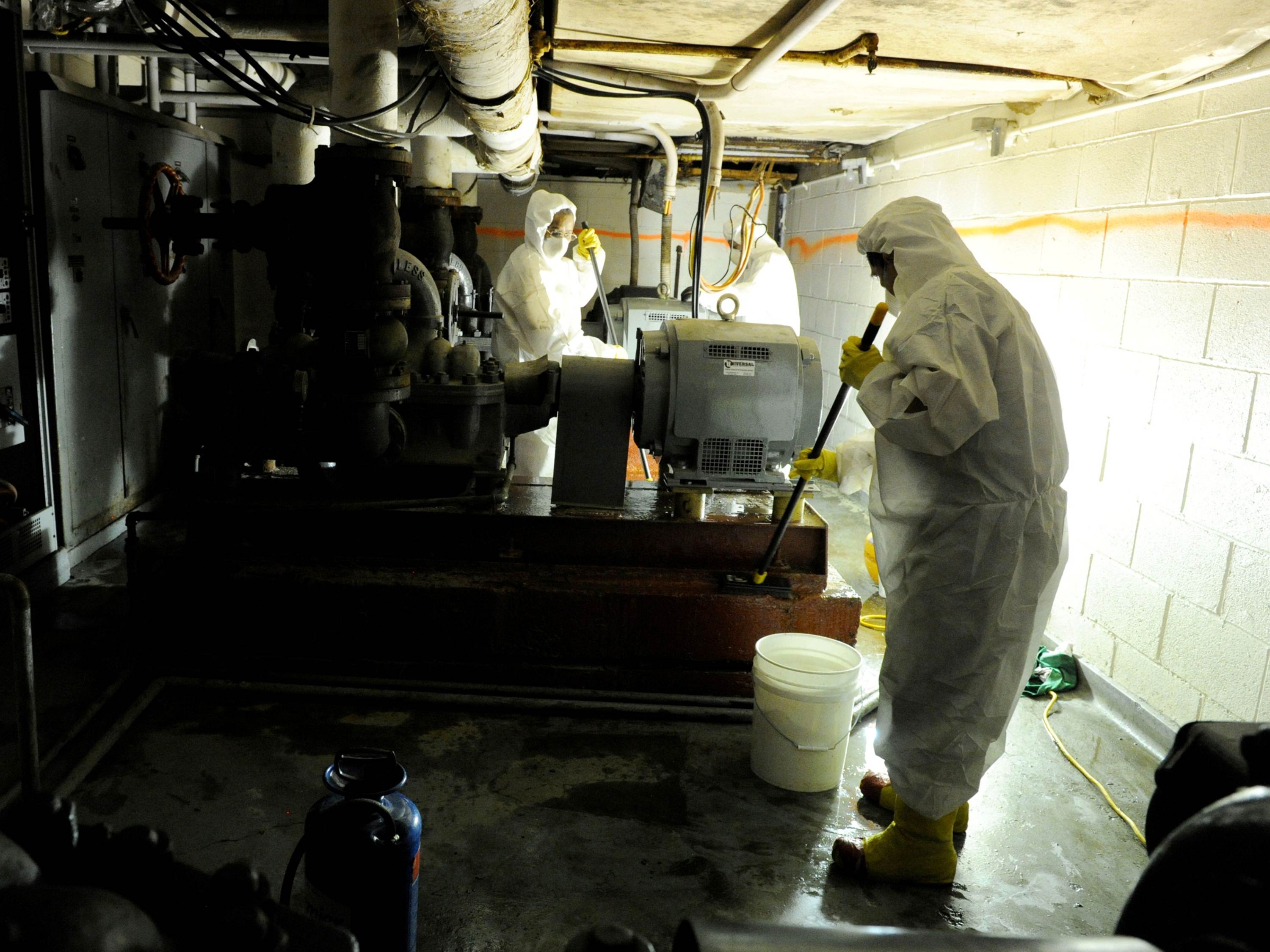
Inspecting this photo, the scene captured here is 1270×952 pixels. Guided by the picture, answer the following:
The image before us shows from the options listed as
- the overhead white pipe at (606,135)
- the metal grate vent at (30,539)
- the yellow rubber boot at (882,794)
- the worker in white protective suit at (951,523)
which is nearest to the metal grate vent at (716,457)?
the worker in white protective suit at (951,523)

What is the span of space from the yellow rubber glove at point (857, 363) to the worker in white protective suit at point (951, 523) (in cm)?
12

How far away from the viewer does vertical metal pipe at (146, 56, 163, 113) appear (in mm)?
4090

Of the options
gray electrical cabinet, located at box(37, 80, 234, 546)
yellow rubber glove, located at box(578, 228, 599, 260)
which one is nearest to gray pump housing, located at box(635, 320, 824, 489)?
gray electrical cabinet, located at box(37, 80, 234, 546)

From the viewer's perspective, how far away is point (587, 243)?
16.0 feet

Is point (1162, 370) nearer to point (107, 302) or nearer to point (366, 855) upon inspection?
point (366, 855)

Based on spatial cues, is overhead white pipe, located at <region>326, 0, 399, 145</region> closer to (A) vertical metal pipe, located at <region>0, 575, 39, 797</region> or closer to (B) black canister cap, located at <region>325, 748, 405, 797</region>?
(A) vertical metal pipe, located at <region>0, 575, 39, 797</region>

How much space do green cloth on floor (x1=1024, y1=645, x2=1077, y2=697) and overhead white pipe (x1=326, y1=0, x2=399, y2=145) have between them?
251 cm

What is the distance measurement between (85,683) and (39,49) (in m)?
2.20

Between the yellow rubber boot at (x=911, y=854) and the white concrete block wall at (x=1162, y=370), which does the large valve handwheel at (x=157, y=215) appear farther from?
the white concrete block wall at (x=1162, y=370)

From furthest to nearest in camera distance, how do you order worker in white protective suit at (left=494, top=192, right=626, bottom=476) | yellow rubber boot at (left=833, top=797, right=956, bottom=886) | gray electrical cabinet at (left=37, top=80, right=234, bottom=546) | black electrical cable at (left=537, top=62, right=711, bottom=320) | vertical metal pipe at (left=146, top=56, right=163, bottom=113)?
worker in white protective suit at (left=494, top=192, right=626, bottom=476) → vertical metal pipe at (left=146, top=56, right=163, bottom=113) → gray electrical cabinet at (left=37, top=80, right=234, bottom=546) → black electrical cable at (left=537, top=62, right=711, bottom=320) → yellow rubber boot at (left=833, top=797, right=956, bottom=886)

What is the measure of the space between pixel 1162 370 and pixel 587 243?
296cm

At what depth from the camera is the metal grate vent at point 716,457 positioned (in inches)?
98.5

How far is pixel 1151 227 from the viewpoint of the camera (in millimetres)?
2717

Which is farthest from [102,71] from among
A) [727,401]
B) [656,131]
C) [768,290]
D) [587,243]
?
[768,290]
